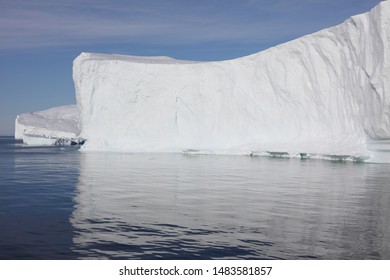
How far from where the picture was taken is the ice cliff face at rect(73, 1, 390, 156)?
970 inches

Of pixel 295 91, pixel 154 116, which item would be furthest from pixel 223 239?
pixel 154 116

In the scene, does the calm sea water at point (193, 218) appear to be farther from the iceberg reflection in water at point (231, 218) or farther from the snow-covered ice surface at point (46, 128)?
the snow-covered ice surface at point (46, 128)

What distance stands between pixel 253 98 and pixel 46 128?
37.6m

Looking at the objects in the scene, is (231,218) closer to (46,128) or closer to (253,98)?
(253,98)

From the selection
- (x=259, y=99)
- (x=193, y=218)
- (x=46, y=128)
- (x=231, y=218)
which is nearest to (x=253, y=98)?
(x=259, y=99)

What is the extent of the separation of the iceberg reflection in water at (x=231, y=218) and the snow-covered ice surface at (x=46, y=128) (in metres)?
42.1

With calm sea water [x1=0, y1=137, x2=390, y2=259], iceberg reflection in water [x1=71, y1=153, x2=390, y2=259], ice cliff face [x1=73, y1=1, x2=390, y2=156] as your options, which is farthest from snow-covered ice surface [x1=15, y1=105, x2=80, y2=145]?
iceberg reflection in water [x1=71, y1=153, x2=390, y2=259]

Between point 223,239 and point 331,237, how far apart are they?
1.62m

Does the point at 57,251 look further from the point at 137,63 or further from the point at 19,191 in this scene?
the point at 137,63

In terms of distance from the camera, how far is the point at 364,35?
80.4ft

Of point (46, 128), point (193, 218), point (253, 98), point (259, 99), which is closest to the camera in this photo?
point (193, 218)

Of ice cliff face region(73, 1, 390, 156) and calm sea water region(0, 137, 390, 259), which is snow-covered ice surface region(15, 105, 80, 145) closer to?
ice cliff face region(73, 1, 390, 156)

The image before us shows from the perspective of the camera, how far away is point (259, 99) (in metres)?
31.5

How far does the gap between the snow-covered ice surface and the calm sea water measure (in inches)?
1641
